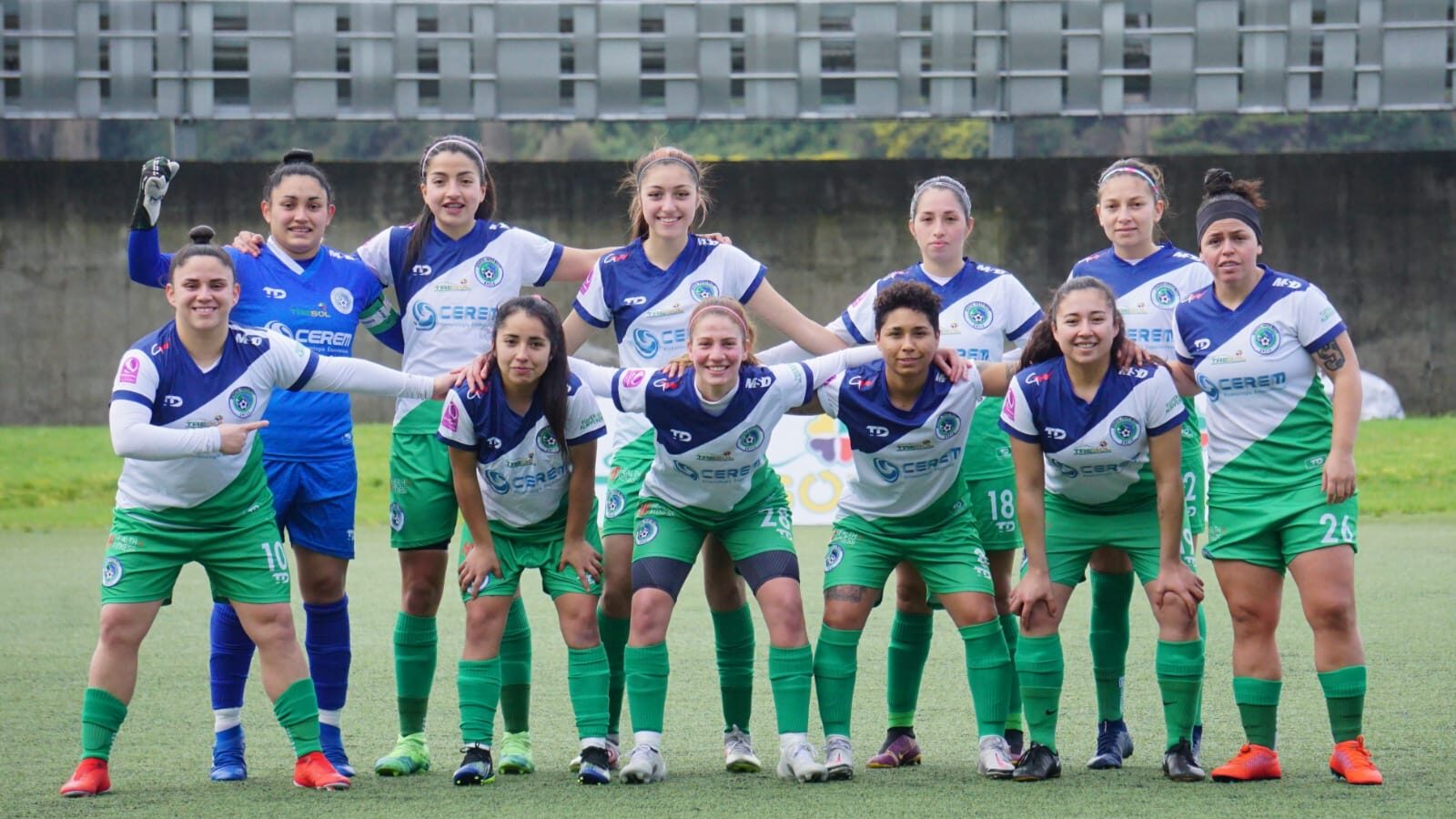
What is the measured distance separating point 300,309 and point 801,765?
6.79 feet

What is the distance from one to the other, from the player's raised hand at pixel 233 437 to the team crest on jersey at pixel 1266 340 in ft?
9.13

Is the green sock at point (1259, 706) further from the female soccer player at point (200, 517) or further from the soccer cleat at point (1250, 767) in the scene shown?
the female soccer player at point (200, 517)

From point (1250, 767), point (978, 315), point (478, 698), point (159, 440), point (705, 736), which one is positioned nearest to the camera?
point (159, 440)

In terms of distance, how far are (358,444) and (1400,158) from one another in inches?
391

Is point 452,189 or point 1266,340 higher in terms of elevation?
point 452,189

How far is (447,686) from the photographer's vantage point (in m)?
6.60

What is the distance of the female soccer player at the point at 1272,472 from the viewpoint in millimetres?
4648

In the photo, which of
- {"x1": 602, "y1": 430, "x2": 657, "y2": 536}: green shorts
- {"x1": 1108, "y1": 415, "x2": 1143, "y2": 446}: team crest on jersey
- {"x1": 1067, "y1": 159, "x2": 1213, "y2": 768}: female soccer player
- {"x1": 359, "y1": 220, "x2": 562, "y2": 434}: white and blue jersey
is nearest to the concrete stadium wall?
{"x1": 1067, "y1": 159, "x2": 1213, "y2": 768}: female soccer player

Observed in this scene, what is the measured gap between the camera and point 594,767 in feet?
15.6

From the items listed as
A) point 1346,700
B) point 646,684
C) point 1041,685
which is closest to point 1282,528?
point 1346,700

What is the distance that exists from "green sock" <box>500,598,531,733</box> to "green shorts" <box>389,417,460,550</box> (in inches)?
13.3

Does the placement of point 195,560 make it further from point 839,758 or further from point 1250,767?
point 1250,767

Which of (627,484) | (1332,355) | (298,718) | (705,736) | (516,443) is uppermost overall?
(1332,355)

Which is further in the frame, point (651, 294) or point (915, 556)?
point (651, 294)
